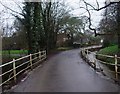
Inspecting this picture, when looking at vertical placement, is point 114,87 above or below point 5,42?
below

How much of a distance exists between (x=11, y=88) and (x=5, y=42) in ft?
65.0

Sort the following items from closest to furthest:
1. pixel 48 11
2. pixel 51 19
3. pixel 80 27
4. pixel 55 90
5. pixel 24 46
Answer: pixel 55 90
pixel 24 46
pixel 48 11
pixel 51 19
pixel 80 27

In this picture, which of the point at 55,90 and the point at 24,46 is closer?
the point at 55,90

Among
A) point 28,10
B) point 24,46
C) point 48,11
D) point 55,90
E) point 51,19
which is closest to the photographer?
point 55,90

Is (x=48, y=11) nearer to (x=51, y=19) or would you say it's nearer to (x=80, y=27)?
(x=51, y=19)

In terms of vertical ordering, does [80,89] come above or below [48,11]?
below

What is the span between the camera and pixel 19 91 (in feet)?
33.8

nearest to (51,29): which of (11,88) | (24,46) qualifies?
(24,46)

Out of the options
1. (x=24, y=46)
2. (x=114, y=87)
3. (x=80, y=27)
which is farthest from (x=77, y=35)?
(x=114, y=87)

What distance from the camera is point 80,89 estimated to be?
407 inches

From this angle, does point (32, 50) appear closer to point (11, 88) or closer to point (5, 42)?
point (5, 42)

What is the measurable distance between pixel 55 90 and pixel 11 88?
1918mm

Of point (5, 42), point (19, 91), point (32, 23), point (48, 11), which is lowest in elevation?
point (19, 91)

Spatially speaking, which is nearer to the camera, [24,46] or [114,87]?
[114,87]
